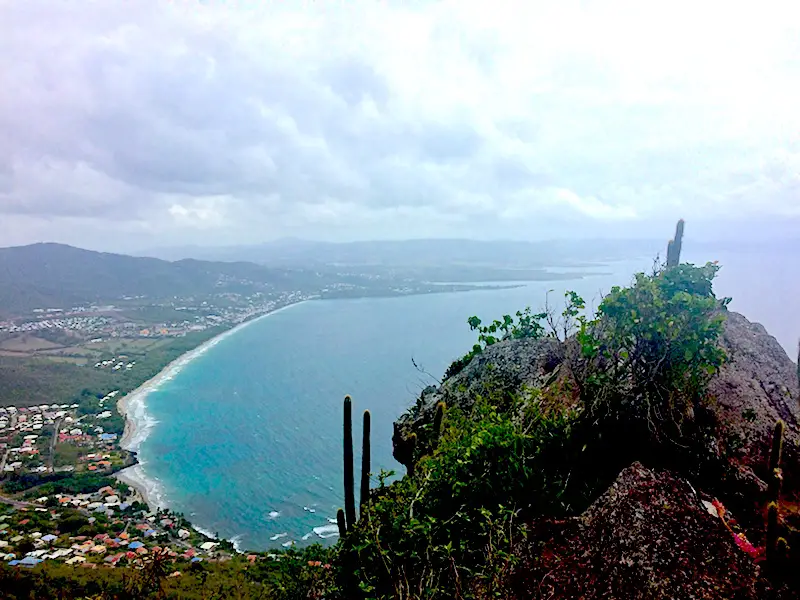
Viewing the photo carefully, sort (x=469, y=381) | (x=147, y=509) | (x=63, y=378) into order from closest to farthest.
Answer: (x=469, y=381), (x=147, y=509), (x=63, y=378)

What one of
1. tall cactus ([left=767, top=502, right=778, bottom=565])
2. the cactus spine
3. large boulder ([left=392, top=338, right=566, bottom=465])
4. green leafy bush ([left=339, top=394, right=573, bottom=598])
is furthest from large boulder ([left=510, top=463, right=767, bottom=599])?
large boulder ([left=392, top=338, right=566, bottom=465])

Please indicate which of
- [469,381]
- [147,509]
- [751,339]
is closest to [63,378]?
[147,509]

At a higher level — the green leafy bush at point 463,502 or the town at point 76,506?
the green leafy bush at point 463,502

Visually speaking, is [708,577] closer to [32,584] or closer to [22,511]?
[32,584]

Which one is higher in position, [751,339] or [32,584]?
[751,339]

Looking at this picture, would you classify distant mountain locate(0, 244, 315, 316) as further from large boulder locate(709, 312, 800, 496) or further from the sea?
large boulder locate(709, 312, 800, 496)

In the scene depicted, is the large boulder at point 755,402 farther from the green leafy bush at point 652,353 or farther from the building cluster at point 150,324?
the building cluster at point 150,324

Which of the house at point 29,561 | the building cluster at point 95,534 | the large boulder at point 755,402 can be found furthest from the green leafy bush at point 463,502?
the house at point 29,561
